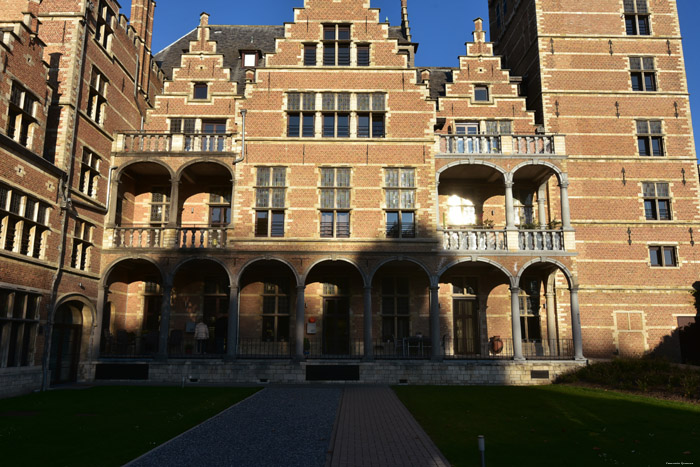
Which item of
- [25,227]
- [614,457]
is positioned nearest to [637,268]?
[614,457]

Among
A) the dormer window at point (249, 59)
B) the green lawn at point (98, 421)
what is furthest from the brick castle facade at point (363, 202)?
the green lawn at point (98, 421)

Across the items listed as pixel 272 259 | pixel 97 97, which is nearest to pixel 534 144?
pixel 272 259

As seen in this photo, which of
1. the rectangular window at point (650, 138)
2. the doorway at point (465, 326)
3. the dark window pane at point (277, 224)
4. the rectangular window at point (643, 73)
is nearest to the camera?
the dark window pane at point (277, 224)

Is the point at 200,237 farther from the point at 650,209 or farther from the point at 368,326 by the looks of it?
the point at 650,209

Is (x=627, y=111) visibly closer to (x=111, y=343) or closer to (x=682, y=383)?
(x=682, y=383)

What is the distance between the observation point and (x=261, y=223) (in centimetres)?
1936

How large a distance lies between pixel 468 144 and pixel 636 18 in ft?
35.9

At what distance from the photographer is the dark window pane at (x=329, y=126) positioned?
20094 millimetres

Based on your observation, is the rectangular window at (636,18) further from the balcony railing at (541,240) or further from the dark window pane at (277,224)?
the dark window pane at (277,224)

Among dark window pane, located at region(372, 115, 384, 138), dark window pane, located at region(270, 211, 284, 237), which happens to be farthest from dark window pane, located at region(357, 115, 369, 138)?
dark window pane, located at region(270, 211, 284, 237)

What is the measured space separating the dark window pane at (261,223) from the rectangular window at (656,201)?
15.6m

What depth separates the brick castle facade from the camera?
17594mm

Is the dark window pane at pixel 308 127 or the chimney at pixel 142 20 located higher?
the chimney at pixel 142 20

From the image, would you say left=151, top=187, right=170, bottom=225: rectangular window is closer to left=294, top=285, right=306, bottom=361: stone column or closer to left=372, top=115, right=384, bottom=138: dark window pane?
left=294, top=285, right=306, bottom=361: stone column
